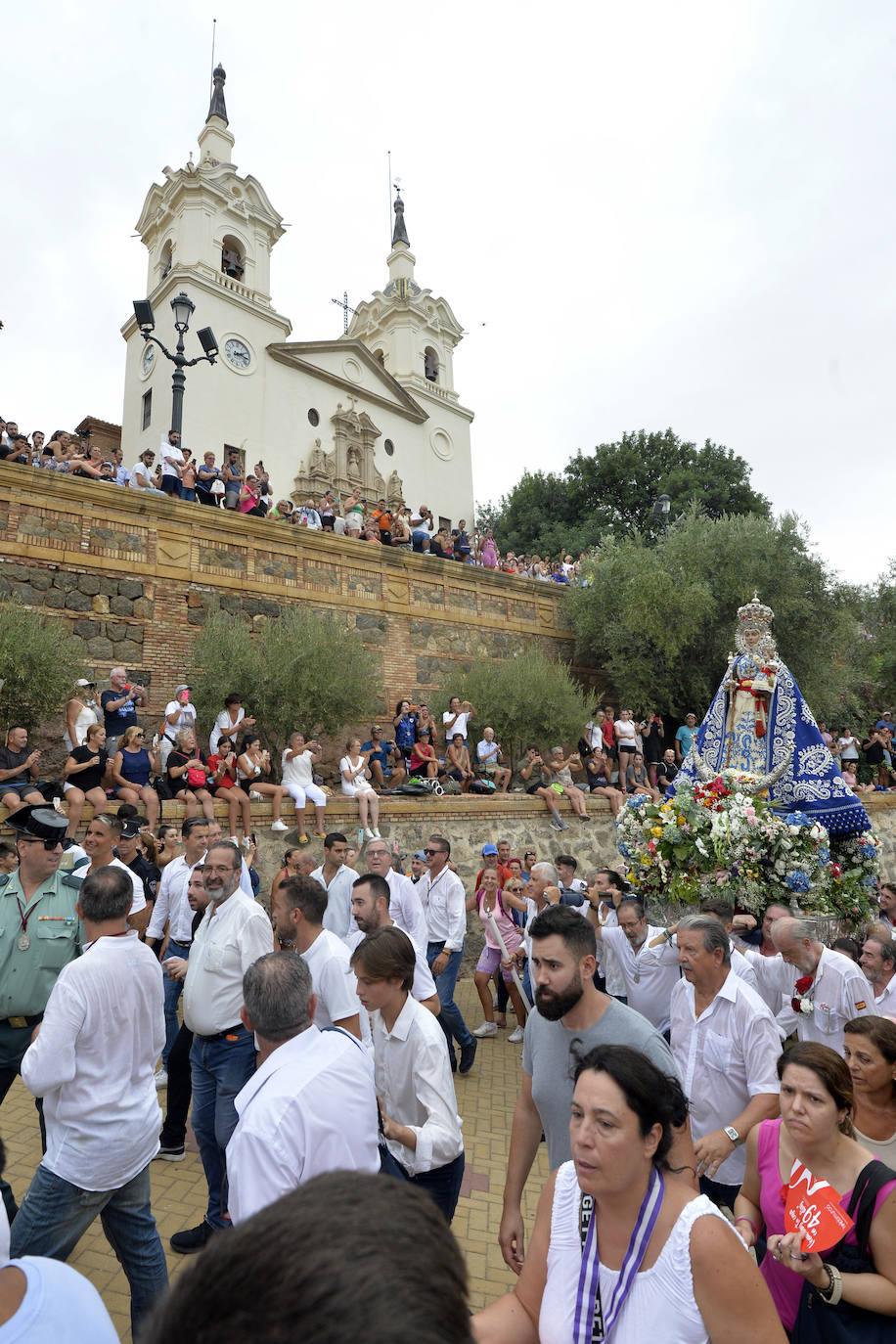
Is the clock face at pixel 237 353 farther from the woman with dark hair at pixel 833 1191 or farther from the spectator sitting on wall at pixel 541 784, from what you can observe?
the woman with dark hair at pixel 833 1191

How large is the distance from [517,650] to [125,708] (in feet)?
Result: 37.3

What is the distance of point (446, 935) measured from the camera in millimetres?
7371

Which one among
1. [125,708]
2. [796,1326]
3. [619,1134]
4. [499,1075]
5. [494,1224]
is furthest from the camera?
[125,708]

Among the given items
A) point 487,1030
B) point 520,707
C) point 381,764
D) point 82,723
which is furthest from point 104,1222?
point 520,707

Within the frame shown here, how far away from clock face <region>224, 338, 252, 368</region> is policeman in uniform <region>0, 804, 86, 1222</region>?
25962 millimetres

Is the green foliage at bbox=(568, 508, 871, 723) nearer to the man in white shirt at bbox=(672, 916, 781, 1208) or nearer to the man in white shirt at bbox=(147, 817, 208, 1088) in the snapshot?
the man in white shirt at bbox=(147, 817, 208, 1088)

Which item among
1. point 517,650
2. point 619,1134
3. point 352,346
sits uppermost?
point 352,346

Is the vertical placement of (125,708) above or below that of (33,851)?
above

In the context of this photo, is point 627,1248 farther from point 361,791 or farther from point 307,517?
point 307,517

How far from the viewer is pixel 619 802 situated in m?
14.9

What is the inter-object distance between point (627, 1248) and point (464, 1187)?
12.3 feet

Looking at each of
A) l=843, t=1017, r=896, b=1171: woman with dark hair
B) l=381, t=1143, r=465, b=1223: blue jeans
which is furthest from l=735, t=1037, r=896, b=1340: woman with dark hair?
l=381, t=1143, r=465, b=1223: blue jeans

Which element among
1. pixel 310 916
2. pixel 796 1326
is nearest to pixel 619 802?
pixel 310 916

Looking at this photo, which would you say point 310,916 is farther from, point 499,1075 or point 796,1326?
point 499,1075
